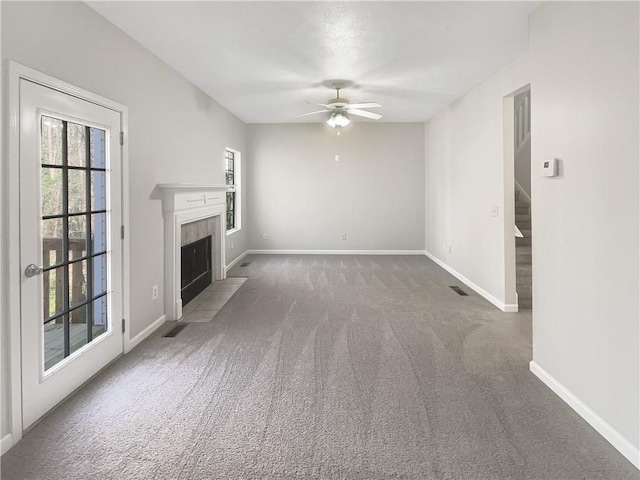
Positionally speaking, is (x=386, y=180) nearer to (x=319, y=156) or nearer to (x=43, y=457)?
(x=319, y=156)

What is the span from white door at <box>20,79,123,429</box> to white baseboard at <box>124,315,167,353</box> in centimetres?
12

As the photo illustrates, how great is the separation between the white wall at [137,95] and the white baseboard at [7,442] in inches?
Result: 1.6

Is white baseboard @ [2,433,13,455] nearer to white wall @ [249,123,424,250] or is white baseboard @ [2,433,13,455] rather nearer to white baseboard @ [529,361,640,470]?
white baseboard @ [529,361,640,470]

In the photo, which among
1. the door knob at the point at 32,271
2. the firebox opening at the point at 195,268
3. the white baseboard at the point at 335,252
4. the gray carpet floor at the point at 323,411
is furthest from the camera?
the white baseboard at the point at 335,252

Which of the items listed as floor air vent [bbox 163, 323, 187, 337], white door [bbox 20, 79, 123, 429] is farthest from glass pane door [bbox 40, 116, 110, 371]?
floor air vent [bbox 163, 323, 187, 337]

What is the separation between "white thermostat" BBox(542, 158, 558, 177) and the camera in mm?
2545

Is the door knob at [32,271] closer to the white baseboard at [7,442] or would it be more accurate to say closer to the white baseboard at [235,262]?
the white baseboard at [7,442]

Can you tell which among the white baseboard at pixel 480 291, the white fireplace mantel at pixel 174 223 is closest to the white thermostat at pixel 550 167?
the white baseboard at pixel 480 291

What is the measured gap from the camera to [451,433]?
2137mm

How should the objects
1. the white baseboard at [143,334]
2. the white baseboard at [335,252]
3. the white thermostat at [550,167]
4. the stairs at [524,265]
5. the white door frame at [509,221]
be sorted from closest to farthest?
the white thermostat at [550,167] → the white baseboard at [143,334] → the white door frame at [509,221] → the stairs at [524,265] → the white baseboard at [335,252]

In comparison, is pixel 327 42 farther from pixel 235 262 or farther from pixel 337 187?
pixel 337 187

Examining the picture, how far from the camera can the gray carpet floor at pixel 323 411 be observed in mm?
1882

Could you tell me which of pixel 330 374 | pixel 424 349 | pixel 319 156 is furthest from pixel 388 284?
pixel 319 156

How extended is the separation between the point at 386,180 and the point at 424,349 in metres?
5.26
